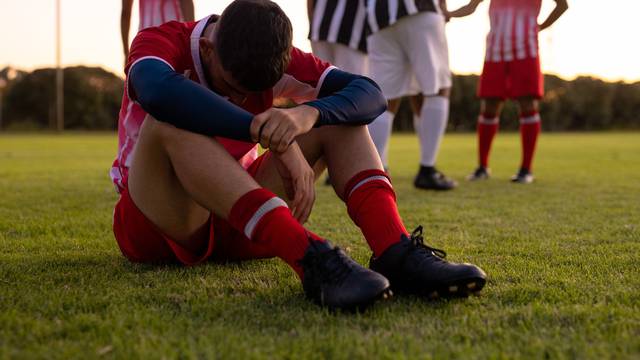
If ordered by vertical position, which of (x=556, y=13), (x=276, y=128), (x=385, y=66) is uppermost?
(x=556, y=13)

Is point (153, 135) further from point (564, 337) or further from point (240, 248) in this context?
point (564, 337)

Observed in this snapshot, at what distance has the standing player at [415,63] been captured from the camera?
446 cm

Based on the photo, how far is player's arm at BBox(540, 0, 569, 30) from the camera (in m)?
5.45

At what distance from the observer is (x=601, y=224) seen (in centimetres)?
299

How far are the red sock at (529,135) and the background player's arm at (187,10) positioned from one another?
3.10 metres

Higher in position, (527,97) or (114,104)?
(527,97)

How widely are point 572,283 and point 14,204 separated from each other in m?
3.22

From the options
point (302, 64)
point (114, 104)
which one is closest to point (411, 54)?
point (302, 64)

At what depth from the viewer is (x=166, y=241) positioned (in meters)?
1.90

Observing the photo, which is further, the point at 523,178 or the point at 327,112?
the point at 523,178

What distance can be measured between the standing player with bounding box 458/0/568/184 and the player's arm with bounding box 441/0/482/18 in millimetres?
978

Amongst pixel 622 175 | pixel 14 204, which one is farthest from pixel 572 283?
pixel 622 175

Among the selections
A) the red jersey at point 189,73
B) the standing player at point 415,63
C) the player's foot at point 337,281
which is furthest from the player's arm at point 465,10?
the player's foot at point 337,281

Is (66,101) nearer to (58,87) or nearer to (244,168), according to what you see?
(58,87)
